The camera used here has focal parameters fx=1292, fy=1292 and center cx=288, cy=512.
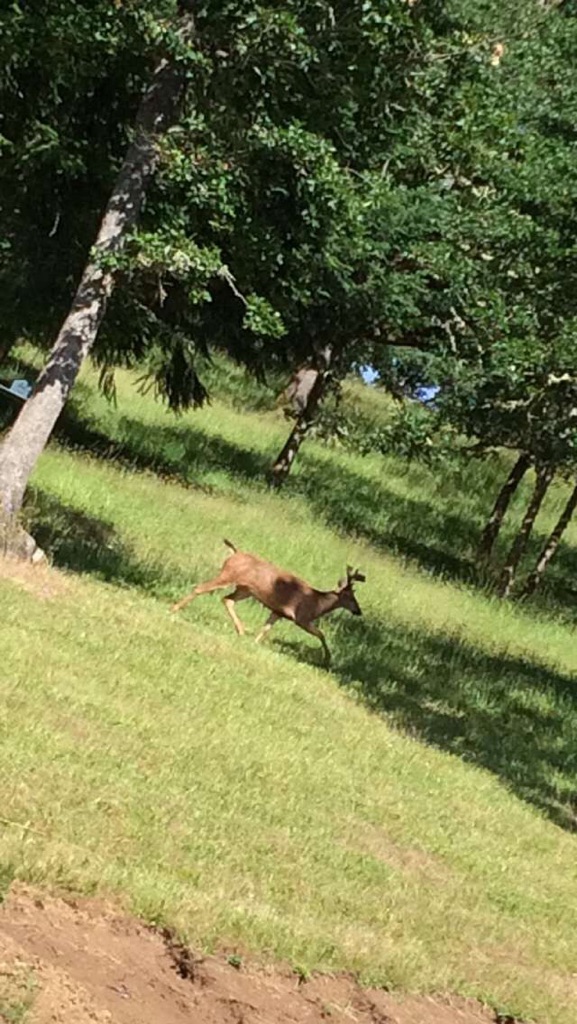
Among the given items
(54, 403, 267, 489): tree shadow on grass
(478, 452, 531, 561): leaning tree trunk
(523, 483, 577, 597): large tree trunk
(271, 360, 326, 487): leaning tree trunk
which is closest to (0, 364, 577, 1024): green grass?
(54, 403, 267, 489): tree shadow on grass

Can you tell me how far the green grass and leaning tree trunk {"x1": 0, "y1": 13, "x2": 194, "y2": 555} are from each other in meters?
1.50

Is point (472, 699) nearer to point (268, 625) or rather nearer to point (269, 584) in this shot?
point (268, 625)

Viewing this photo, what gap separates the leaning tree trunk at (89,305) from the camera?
522 inches

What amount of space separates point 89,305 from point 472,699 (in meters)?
6.78

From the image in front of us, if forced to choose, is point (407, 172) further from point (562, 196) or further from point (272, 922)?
point (272, 922)

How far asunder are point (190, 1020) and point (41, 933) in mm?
673

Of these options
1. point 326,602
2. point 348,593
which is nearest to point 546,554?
point 348,593

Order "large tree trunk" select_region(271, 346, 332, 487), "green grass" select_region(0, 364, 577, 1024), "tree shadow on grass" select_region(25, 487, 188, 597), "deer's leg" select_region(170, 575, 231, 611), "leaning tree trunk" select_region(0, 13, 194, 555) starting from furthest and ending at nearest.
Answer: "large tree trunk" select_region(271, 346, 332, 487) → "tree shadow on grass" select_region(25, 487, 188, 597) → "deer's leg" select_region(170, 575, 231, 611) → "leaning tree trunk" select_region(0, 13, 194, 555) → "green grass" select_region(0, 364, 577, 1024)

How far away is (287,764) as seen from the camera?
9.41 meters

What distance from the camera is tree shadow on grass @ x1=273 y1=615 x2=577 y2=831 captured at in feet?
42.9

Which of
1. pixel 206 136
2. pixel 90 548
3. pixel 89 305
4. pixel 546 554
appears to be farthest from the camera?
pixel 546 554

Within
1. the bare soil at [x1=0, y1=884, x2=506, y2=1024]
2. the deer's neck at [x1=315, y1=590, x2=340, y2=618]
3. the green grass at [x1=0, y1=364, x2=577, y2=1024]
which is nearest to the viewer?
the bare soil at [x1=0, y1=884, x2=506, y2=1024]

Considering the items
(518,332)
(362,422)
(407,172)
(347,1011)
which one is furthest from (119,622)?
(362,422)

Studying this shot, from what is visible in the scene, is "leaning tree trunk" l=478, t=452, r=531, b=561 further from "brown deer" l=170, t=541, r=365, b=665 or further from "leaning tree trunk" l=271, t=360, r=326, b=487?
"brown deer" l=170, t=541, r=365, b=665
